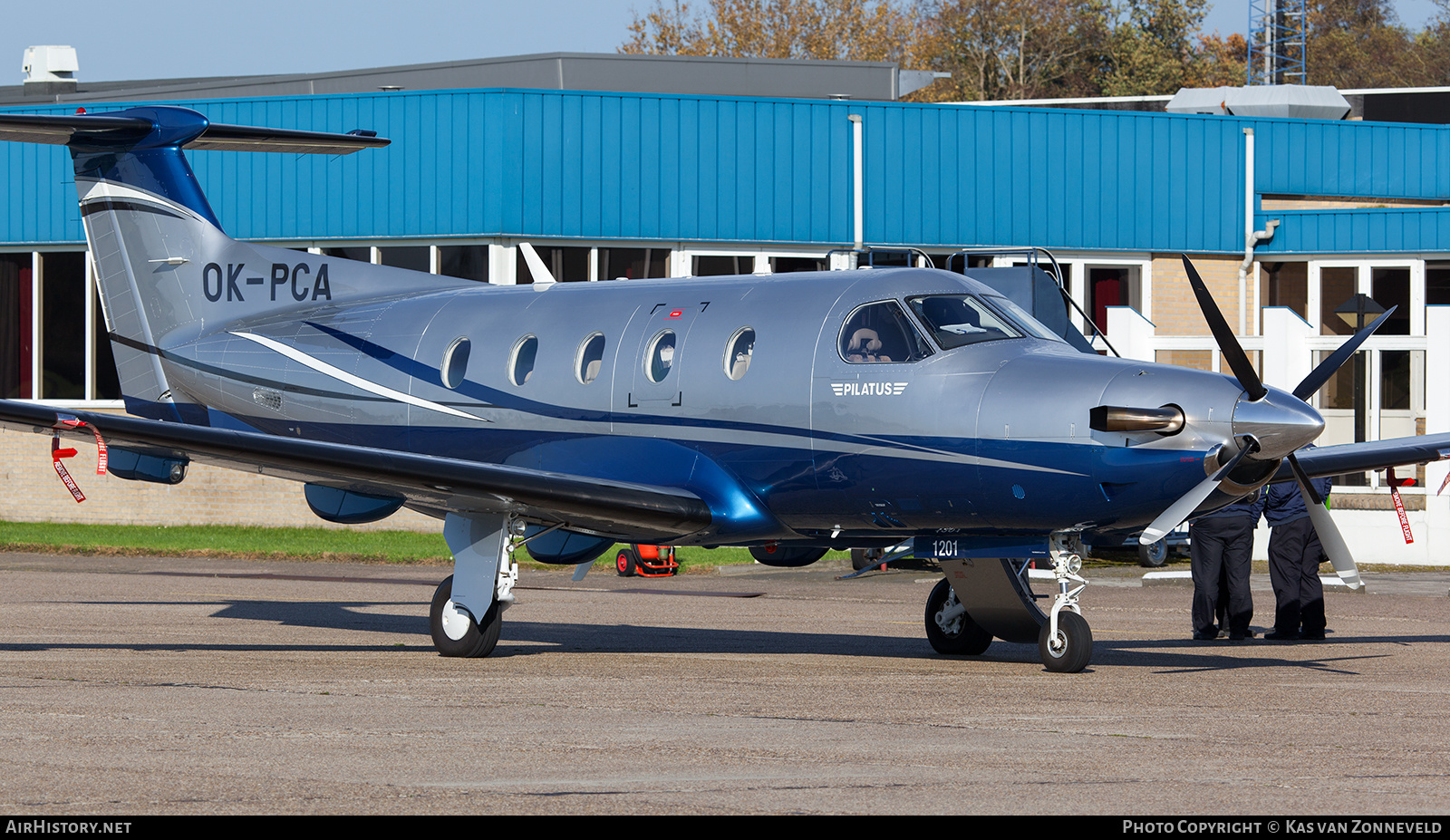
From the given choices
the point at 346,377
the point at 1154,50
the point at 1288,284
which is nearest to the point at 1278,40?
the point at 1154,50

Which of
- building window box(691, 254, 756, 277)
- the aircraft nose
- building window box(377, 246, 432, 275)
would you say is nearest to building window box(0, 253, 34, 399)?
building window box(377, 246, 432, 275)

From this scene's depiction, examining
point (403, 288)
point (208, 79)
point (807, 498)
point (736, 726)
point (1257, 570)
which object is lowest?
point (1257, 570)

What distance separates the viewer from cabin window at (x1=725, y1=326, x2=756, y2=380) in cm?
1369

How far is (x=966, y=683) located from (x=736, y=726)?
3043mm

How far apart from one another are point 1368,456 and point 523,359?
759 cm

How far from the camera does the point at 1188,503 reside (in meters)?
11.5

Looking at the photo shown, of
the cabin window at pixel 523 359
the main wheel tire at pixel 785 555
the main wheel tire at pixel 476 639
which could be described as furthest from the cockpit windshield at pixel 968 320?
the main wheel tire at pixel 476 639

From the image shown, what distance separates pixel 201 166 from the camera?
31734mm

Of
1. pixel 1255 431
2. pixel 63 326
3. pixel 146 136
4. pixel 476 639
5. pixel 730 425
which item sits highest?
pixel 146 136

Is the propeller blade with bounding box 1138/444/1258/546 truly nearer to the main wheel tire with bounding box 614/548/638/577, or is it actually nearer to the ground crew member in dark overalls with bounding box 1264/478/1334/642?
the ground crew member in dark overalls with bounding box 1264/478/1334/642

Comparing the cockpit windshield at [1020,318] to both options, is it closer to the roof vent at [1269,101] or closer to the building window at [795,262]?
the building window at [795,262]

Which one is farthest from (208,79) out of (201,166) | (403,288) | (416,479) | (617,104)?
(416,479)

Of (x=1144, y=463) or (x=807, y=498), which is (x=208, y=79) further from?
(x=1144, y=463)

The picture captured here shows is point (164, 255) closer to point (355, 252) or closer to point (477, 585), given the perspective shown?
point (477, 585)
